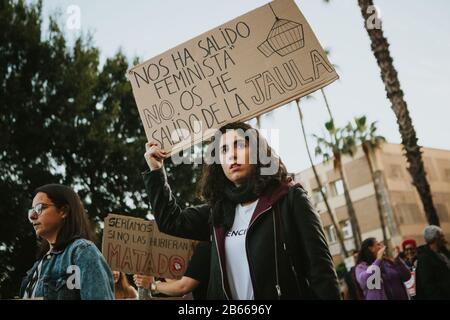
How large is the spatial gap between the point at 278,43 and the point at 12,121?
37.5ft

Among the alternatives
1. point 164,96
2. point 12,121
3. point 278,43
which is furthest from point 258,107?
point 12,121

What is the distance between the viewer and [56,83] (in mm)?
13516

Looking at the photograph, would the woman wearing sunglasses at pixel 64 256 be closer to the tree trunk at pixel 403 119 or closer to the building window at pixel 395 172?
the tree trunk at pixel 403 119

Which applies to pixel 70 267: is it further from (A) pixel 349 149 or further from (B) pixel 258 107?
(A) pixel 349 149

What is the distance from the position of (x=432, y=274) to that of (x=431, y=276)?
0.08 ft

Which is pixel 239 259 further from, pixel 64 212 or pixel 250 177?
pixel 64 212

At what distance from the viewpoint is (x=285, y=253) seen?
1.98 meters

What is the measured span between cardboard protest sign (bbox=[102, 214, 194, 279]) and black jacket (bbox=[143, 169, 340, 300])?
5.70 feet

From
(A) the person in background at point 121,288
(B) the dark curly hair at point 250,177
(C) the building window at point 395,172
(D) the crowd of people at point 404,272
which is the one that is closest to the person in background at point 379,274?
(D) the crowd of people at point 404,272

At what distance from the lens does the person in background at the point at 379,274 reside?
17.5 ft

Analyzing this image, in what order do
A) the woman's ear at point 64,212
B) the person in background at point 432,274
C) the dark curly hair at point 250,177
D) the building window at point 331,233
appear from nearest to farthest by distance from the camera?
the dark curly hair at point 250,177 < the woman's ear at point 64,212 < the person in background at point 432,274 < the building window at point 331,233

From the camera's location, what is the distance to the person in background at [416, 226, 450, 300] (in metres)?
4.70

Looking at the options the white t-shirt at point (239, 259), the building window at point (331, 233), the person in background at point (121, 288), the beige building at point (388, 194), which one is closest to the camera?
the white t-shirt at point (239, 259)

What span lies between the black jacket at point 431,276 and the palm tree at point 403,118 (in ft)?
15.5
